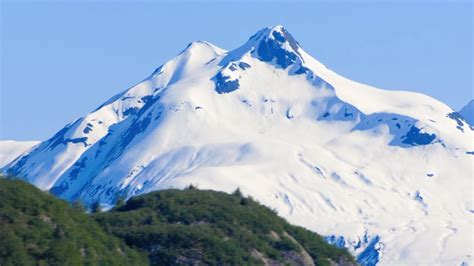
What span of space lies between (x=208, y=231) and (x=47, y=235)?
20.5m

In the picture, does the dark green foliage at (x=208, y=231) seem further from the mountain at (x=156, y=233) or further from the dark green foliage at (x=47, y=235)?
the dark green foliage at (x=47, y=235)

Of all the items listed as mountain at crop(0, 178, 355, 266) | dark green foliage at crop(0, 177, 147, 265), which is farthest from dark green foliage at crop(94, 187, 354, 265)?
dark green foliage at crop(0, 177, 147, 265)

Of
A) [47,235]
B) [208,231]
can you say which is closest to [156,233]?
[208,231]

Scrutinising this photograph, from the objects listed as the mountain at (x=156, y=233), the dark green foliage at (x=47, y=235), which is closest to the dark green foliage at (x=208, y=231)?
the mountain at (x=156, y=233)

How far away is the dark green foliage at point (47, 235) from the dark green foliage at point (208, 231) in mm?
4221

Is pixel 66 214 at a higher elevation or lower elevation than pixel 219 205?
lower

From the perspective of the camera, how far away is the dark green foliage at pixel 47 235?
330 feet

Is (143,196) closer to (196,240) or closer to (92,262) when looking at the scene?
(196,240)

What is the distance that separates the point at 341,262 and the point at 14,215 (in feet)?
114

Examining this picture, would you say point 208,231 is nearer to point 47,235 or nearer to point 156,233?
point 156,233

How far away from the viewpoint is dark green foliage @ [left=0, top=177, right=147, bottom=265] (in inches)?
3957

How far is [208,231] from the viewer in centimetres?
12162

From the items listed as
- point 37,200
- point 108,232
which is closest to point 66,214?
point 37,200

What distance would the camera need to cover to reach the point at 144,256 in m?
117
